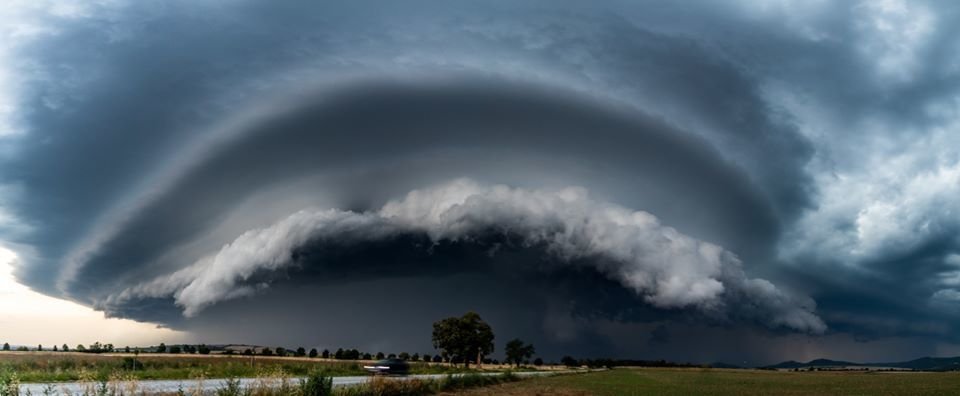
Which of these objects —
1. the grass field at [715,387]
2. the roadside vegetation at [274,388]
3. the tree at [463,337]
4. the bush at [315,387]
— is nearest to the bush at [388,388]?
the roadside vegetation at [274,388]

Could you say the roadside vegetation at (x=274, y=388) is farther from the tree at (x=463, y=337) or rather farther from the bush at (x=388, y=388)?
the tree at (x=463, y=337)

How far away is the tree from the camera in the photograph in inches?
5792

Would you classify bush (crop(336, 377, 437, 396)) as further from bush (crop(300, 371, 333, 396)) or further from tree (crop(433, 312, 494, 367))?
tree (crop(433, 312, 494, 367))

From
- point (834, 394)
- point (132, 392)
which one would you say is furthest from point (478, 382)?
point (132, 392)

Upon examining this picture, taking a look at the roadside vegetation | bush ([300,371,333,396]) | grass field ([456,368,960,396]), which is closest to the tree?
grass field ([456,368,960,396])

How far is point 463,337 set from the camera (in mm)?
147500

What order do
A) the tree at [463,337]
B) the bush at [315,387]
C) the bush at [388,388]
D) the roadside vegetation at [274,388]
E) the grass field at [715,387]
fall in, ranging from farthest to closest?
1. the tree at [463,337]
2. the grass field at [715,387]
3. the bush at [388,388]
4. the bush at [315,387]
5. the roadside vegetation at [274,388]

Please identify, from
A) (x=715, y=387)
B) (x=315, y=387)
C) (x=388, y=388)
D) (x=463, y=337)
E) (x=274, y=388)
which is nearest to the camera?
(x=274, y=388)

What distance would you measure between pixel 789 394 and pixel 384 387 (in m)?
41.7

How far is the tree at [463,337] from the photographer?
147 meters

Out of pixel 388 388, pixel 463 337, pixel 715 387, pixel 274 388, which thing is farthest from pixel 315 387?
pixel 463 337

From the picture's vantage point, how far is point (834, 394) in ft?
184

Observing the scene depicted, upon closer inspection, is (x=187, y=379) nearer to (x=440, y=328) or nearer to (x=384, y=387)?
(x=384, y=387)

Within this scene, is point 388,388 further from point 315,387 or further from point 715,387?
point 715,387
